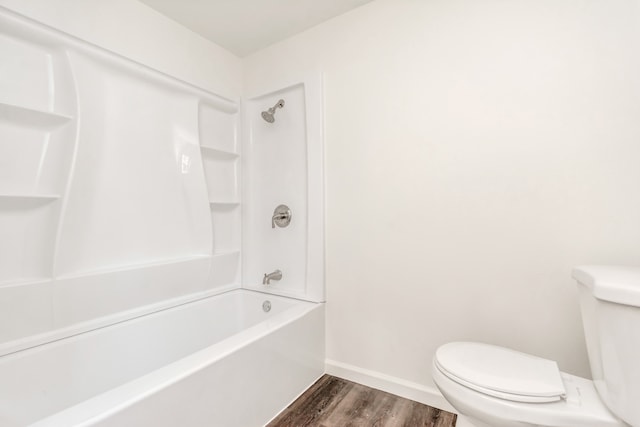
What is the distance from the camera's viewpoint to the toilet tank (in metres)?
0.82

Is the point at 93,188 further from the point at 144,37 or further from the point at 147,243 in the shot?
the point at 144,37

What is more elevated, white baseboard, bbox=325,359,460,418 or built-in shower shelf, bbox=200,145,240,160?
built-in shower shelf, bbox=200,145,240,160

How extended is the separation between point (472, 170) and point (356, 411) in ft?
4.24

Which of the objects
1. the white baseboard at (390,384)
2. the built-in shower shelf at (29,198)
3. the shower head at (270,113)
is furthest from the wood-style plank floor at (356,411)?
the shower head at (270,113)

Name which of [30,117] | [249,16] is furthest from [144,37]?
[30,117]

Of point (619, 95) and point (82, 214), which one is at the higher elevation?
point (619, 95)

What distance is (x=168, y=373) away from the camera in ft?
3.43

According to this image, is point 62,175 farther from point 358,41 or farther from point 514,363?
point 514,363

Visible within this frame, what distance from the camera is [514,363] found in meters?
1.07

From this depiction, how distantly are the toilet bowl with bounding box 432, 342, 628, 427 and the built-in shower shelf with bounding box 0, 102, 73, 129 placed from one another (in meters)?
1.91

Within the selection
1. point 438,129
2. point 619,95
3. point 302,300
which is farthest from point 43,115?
point 619,95

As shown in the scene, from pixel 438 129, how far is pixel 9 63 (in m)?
1.90

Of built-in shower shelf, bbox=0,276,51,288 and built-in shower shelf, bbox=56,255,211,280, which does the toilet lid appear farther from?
built-in shower shelf, bbox=0,276,51,288

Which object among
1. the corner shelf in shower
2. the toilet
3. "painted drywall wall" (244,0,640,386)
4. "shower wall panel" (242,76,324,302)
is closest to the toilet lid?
the toilet
